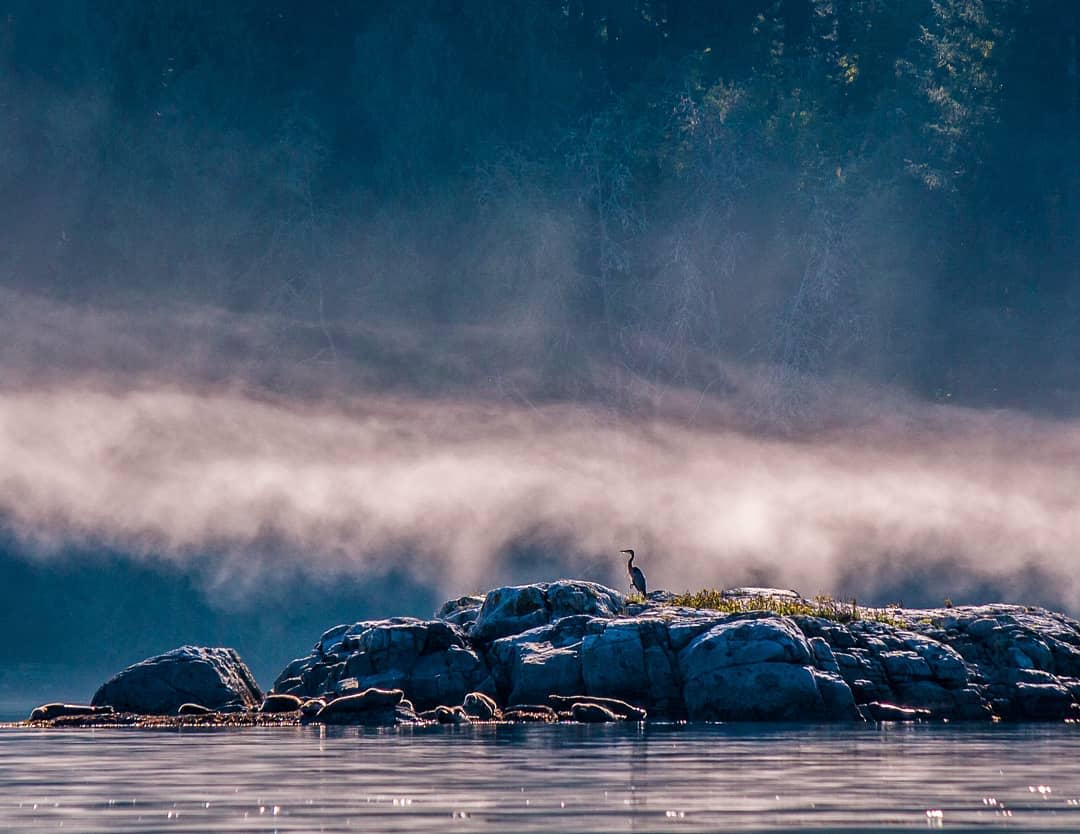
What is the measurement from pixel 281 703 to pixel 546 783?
4127 cm

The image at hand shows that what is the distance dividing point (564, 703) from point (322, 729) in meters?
11.6

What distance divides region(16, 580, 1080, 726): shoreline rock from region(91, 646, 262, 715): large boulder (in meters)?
0.07

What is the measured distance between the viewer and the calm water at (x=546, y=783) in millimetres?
30094

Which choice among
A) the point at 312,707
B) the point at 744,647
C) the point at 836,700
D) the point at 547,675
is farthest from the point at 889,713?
the point at 312,707

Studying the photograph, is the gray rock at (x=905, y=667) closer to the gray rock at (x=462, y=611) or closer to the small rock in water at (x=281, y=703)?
the gray rock at (x=462, y=611)

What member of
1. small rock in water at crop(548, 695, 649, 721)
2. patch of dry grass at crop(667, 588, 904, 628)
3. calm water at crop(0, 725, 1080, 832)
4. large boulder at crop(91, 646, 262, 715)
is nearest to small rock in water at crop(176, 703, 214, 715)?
large boulder at crop(91, 646, 262, 715)

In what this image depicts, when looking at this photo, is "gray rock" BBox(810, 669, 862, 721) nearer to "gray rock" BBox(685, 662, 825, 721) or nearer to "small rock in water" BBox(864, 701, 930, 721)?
"gray rock" BBox(685, 662, 825, 721)

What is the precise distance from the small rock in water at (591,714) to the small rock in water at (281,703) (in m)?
13.6

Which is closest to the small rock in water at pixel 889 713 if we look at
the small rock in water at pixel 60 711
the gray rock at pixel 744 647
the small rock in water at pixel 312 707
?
the gray rock at pixel 744 647

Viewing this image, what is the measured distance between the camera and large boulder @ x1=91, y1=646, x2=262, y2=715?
81.9m

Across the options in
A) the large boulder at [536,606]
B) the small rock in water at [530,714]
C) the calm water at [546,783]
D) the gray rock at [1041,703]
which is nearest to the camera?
the calm water at [546,783]

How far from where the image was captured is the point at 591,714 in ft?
233

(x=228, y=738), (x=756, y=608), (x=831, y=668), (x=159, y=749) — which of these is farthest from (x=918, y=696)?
(x=159, y=749)

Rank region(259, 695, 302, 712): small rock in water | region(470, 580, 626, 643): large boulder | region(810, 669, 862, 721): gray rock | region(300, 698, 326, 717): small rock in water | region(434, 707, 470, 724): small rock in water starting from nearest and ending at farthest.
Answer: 1. region(434, 707, 470, 724): small rock in water
2. region(810, 669, 862, 721): gray rock
3. region(300, 698, 326, 717): small rock in water
4. region(259, 695, 302, 712): small rock in water
5. region(470, 580, 626, 643): large boulder
